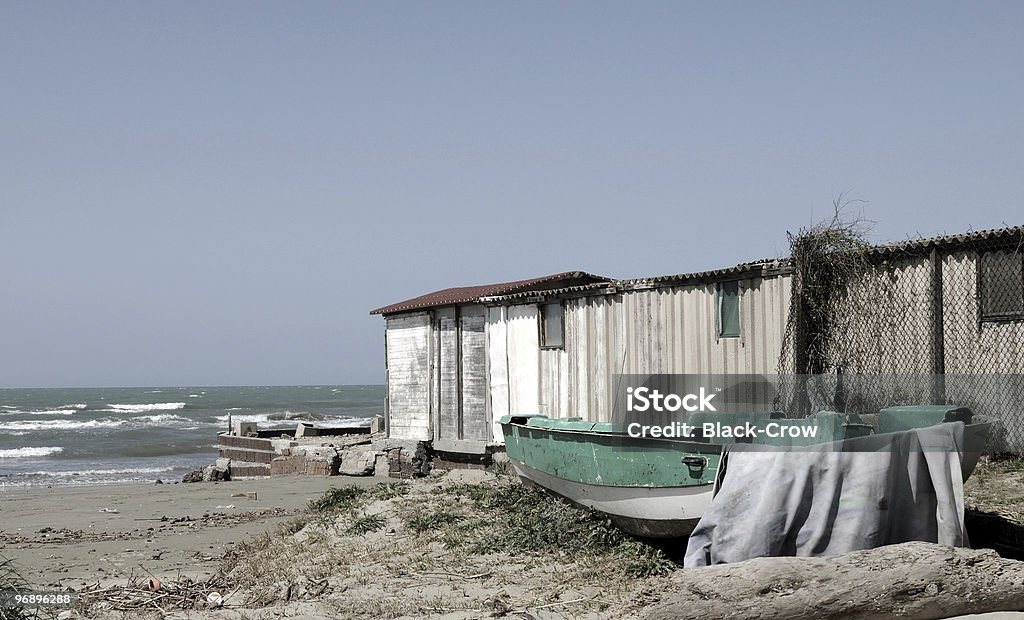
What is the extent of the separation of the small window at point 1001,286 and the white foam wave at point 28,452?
35.4 metres

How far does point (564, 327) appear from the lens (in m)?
15.6

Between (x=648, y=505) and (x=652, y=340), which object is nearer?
(x=648, y=505)

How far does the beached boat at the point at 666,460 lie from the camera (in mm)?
7816

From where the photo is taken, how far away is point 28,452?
3747 centimetres

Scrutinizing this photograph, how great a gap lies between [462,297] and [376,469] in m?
4.54

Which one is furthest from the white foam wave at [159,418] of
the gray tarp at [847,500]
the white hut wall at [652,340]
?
the gray tarp at [847,500]

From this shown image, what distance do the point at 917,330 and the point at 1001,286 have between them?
42.4 inches

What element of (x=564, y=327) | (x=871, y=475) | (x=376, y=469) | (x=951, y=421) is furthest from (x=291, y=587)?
(x=376, y=469)

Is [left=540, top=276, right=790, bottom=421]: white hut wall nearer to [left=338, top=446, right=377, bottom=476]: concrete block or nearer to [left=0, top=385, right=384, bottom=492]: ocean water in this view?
[left=338, top=446, right=377, bottom=476]: concrete block

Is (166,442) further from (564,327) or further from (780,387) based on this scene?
(780,387)

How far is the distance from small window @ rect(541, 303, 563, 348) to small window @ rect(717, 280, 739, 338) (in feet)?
11.3

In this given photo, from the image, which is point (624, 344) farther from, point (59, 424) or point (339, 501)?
point (59, 424)

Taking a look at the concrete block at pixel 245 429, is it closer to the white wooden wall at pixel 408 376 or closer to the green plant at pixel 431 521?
the white wooden wall at pixel 408 376

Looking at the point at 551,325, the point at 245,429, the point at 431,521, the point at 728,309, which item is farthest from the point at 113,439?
the point at 728,309
